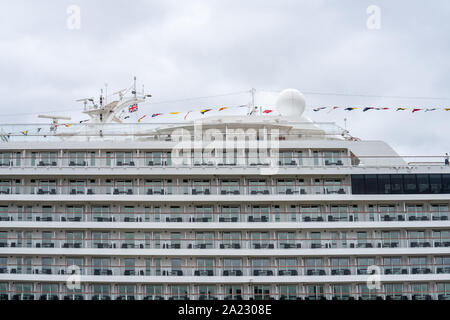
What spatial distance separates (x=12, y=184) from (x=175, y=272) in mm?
11011

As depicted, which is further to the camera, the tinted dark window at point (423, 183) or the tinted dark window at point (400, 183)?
the tinted dark window at point (423, 183)

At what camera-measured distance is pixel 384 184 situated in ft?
126

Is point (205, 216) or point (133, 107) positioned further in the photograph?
point (133, 107)

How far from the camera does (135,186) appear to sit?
38.5 meters

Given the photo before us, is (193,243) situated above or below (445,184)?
below

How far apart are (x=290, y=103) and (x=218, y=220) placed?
35.8 ft

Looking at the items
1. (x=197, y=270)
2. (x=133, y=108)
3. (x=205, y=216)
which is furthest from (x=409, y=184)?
(x=133, y=108)

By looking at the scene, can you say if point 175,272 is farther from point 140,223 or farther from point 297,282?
point 297,282

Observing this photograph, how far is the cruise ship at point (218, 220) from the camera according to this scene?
3675 centimetres

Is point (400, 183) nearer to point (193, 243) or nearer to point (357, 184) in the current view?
point (357, 184)

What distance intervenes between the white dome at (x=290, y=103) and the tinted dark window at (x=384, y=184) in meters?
8.28

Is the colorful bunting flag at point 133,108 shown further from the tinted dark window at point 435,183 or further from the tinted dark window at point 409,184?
the tinted dark window at point 435,183

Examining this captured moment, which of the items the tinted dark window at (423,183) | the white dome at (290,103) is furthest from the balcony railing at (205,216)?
the white dome at (290,103)
